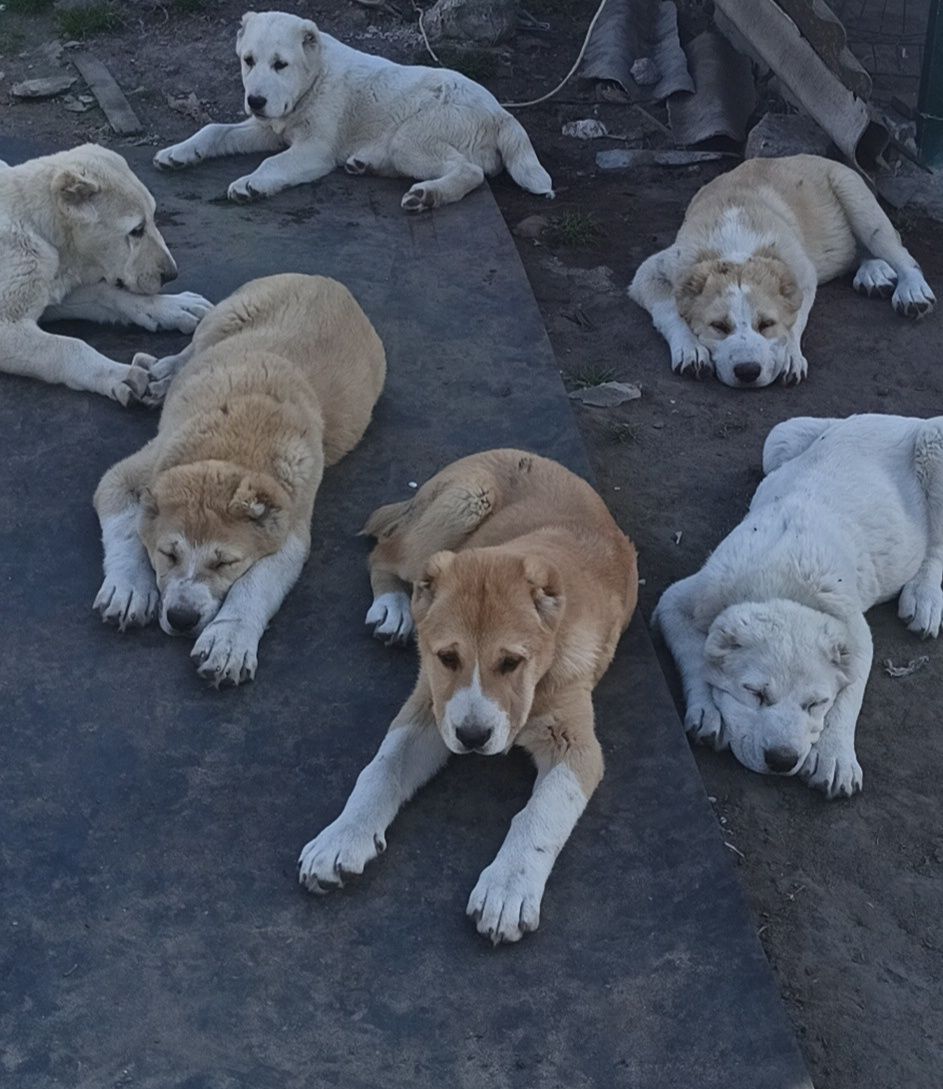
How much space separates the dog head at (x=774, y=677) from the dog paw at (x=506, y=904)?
1238mm

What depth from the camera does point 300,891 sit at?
13.4 ft

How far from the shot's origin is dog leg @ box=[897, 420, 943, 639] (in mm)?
5793

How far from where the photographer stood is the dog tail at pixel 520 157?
9.62 meters

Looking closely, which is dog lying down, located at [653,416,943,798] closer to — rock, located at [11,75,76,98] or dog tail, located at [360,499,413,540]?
dog tail, located at [360,499,413,540]

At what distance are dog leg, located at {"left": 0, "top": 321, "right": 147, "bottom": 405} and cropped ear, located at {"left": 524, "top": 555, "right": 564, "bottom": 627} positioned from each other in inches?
112

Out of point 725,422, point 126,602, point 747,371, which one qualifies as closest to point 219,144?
point 747,371

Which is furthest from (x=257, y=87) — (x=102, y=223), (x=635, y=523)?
(x=635, y=523)

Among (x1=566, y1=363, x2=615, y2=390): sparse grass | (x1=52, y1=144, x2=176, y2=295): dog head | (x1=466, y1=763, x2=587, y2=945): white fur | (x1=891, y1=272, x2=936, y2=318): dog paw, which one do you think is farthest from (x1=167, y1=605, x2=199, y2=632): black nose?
(x1=891, y1=272, x2=936, y2=318): dog paw

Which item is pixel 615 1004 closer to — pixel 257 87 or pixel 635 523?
pixel 635 523

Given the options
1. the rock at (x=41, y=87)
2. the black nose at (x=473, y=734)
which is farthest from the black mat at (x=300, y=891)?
the rock at (x=41, y=87)

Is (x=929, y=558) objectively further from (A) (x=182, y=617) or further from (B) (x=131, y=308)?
(B) (x=131, y=308)

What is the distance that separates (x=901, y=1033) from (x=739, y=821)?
37.1 inches

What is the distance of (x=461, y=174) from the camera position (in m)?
9.22

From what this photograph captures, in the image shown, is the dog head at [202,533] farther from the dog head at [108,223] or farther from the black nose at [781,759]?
the dog head at [108,223]
